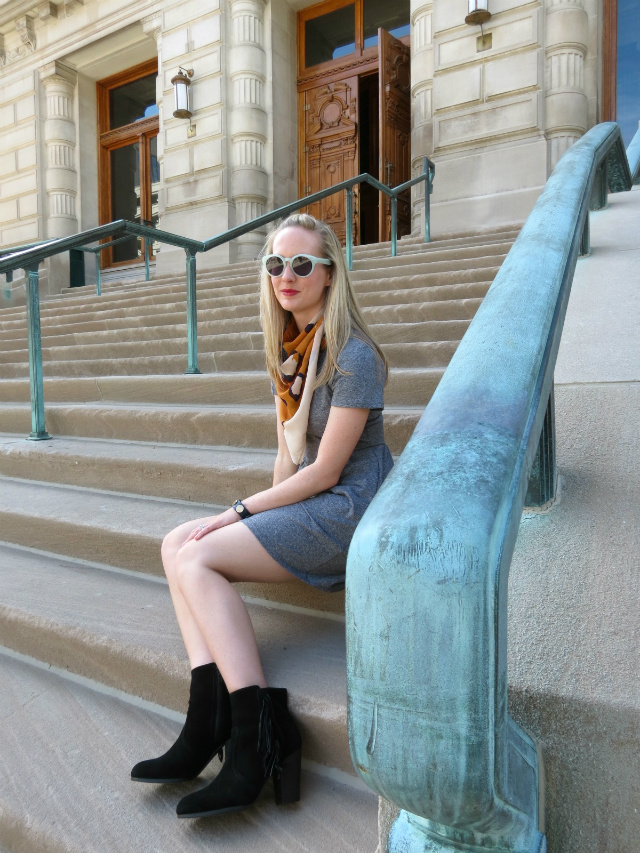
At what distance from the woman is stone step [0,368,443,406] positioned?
105cm

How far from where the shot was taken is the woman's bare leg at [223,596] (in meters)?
1.52

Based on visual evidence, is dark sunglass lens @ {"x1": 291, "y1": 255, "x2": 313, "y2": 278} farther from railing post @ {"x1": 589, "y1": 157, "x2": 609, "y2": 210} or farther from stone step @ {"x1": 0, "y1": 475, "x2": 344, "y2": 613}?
railing post @ {"x1": 589, "y1": 157, "x2": 609, "y2": 210}

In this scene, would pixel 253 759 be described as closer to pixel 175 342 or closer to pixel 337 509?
pixel 337 509

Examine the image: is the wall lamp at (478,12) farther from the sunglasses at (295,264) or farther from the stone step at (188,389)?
the sunglasses at (295,264)

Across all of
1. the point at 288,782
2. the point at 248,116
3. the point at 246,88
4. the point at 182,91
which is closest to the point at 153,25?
the point at 182,91

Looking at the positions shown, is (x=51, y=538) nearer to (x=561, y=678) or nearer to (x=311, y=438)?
(x=311, y=438)

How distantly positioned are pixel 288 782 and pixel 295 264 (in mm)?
1299

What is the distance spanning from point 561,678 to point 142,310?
19.2 feet

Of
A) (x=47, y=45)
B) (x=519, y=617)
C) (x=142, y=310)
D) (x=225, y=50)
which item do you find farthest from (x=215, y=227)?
(x=519, y=617)

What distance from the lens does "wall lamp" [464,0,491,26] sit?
25.4ft

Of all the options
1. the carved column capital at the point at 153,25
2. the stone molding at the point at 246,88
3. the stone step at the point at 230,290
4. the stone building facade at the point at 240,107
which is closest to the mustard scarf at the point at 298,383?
the stone step at the point at 230,290

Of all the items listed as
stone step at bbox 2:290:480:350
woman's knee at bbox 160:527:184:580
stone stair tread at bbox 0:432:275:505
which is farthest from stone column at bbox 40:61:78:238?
woman's knee at bbox 160:527:184:580

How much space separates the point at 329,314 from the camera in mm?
1804

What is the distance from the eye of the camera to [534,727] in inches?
35.3
